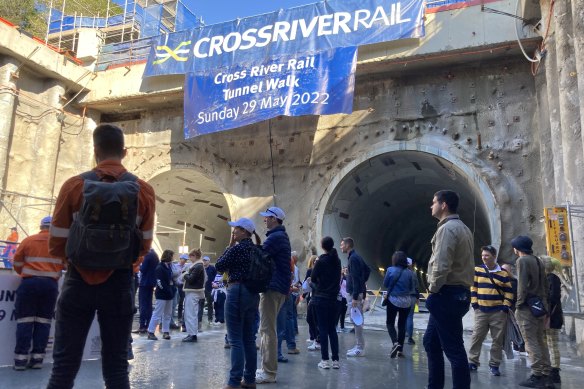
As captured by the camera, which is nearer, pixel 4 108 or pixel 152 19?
pixel 4 108

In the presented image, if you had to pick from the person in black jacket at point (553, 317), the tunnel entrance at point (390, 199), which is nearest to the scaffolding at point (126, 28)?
the tunnel entrance at point (390, 199)

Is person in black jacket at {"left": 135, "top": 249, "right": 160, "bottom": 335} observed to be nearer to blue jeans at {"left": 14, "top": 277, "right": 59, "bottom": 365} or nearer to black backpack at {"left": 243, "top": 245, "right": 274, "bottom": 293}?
blue jeans at {"left": 14, "top": 277, "right": 59, "bottom": 365}

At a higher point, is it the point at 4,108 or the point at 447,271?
the point at 4,108

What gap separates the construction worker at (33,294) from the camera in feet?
17.7

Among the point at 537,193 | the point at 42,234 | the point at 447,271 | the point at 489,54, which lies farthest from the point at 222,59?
the point at 447,271

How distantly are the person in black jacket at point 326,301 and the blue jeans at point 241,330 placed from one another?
4.83ft

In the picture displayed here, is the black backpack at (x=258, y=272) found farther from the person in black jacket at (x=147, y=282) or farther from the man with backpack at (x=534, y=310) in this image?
the person in black jacket at (x=147, y=282)

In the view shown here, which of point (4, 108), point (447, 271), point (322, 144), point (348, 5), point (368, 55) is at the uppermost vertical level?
point (348, 5)

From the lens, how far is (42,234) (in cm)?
550

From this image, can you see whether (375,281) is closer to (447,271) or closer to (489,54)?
(489,54)

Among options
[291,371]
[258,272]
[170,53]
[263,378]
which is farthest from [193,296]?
[170,53]

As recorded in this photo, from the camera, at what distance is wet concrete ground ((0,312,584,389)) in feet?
17.2

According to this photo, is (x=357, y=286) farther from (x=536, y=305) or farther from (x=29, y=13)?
(x=29, y=13)

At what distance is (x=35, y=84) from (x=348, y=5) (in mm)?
10837
